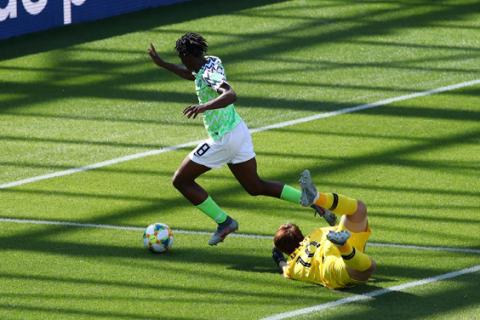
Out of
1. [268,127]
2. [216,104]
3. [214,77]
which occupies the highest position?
[214,77]

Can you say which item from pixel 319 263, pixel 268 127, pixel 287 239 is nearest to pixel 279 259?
pixel 287 239

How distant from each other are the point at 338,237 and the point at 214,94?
2284 mm

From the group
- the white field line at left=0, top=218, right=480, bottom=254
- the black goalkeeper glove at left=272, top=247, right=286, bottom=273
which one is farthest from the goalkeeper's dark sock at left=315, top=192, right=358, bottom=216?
the white field line at left=0, top=218, right=480, bottom=254

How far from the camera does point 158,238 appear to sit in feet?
46.4

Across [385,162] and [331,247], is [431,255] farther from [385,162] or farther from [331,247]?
[385,162]

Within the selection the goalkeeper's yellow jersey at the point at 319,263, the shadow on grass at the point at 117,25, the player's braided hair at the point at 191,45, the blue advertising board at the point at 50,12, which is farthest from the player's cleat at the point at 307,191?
the blue advertising board at the point at 50,12

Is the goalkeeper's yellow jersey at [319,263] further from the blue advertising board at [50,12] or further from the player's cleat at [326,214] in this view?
the blue advertising board at [50,12]

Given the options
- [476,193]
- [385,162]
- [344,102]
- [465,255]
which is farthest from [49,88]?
[465,255]

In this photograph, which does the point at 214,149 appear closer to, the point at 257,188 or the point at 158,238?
the point at 257,188

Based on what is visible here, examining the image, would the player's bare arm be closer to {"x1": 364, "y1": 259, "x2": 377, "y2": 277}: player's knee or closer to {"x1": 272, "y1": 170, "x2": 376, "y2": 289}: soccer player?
{"x1": 272, "y1": 170, "x2": 376, "y2": 289}: soccer player

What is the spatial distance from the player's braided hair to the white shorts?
851 mm

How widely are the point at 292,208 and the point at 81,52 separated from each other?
7401mm

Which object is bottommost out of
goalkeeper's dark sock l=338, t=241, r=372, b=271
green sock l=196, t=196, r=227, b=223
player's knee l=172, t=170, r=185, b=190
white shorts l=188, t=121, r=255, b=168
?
goalkeeper's dark sock l=338, t=241, r=372, b=271

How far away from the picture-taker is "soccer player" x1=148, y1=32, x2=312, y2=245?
1398 cm
